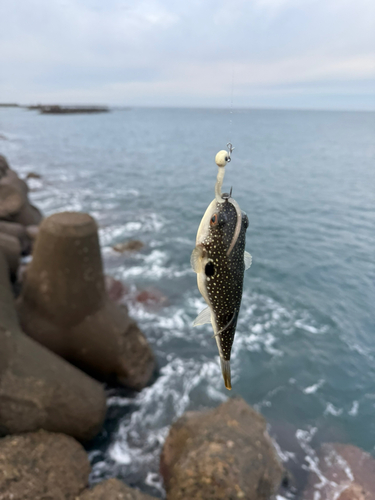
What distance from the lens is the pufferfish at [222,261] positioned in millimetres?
1966

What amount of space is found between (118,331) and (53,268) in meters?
2.20

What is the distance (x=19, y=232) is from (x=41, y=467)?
406 inches

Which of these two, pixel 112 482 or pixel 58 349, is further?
pixel 58 349

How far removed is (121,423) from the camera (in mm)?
7812

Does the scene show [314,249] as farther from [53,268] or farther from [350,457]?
[53,268]

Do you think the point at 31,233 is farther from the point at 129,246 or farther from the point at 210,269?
the point at 210,269

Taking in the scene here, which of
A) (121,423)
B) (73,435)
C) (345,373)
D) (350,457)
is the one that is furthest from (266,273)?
(73,435)

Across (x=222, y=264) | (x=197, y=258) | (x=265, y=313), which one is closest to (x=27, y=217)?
(x=265, y=313)

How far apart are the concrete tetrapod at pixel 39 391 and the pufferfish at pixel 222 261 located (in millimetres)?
5182

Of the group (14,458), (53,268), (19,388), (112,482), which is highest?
(53,268)

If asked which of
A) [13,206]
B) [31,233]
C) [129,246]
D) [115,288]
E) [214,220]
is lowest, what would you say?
[129,246]

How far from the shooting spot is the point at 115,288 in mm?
12938

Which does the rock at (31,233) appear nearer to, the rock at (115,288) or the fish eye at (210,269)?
the rock at (115,288)

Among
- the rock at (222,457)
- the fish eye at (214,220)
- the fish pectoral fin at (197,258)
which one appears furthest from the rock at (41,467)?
the fish eye at (214,220)
